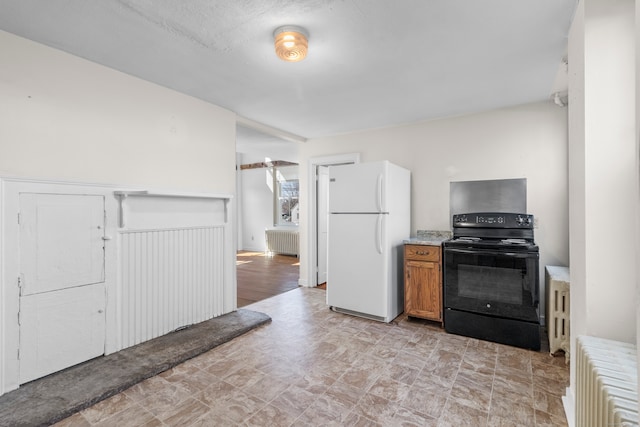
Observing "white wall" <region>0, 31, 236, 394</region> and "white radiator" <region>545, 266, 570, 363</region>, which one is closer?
"white wall" <region>0, 31, 236, 394</region>

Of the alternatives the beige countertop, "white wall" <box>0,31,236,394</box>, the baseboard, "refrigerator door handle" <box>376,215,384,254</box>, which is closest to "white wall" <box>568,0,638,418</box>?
the baseboard

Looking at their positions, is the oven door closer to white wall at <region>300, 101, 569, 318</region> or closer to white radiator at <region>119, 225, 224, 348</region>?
white wall at <region>300, 101, 569, 318</region>

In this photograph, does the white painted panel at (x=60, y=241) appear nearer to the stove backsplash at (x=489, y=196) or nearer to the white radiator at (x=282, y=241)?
the stove backsplash at (x=489, y=196)

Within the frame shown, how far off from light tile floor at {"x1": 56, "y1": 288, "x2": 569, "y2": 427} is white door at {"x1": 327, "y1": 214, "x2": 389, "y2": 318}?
45 cm

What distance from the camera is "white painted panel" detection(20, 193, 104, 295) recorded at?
6.80ft

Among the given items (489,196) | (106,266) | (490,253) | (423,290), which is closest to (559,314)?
(490,253)

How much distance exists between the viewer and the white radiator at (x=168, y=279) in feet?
8.54

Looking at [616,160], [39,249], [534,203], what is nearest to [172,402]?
[39,249]

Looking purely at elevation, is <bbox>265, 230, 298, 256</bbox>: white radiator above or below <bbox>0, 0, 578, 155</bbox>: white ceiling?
below

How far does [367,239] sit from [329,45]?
2.01 metres

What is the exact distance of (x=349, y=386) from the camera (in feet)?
7.01

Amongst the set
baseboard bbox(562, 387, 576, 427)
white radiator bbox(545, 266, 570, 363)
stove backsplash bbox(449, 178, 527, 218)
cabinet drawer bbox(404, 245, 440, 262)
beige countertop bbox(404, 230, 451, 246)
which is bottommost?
baseboard bbox(562, 387, 576, 427)

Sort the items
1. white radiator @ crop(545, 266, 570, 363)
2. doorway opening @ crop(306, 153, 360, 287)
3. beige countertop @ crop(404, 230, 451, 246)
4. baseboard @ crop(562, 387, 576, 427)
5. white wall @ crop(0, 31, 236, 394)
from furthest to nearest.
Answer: doorway opening @ crop(306, 153, 360, 287)
beige countertop @ crop(404, 230, 451, 246)
white radiator @ crop(545, 266, 570, 363)
white wall @ crop(0, 31, 236, 394)
baseboard @ crop(562, 387, 576, 427)

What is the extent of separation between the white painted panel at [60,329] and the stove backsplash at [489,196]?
3.70 meters
